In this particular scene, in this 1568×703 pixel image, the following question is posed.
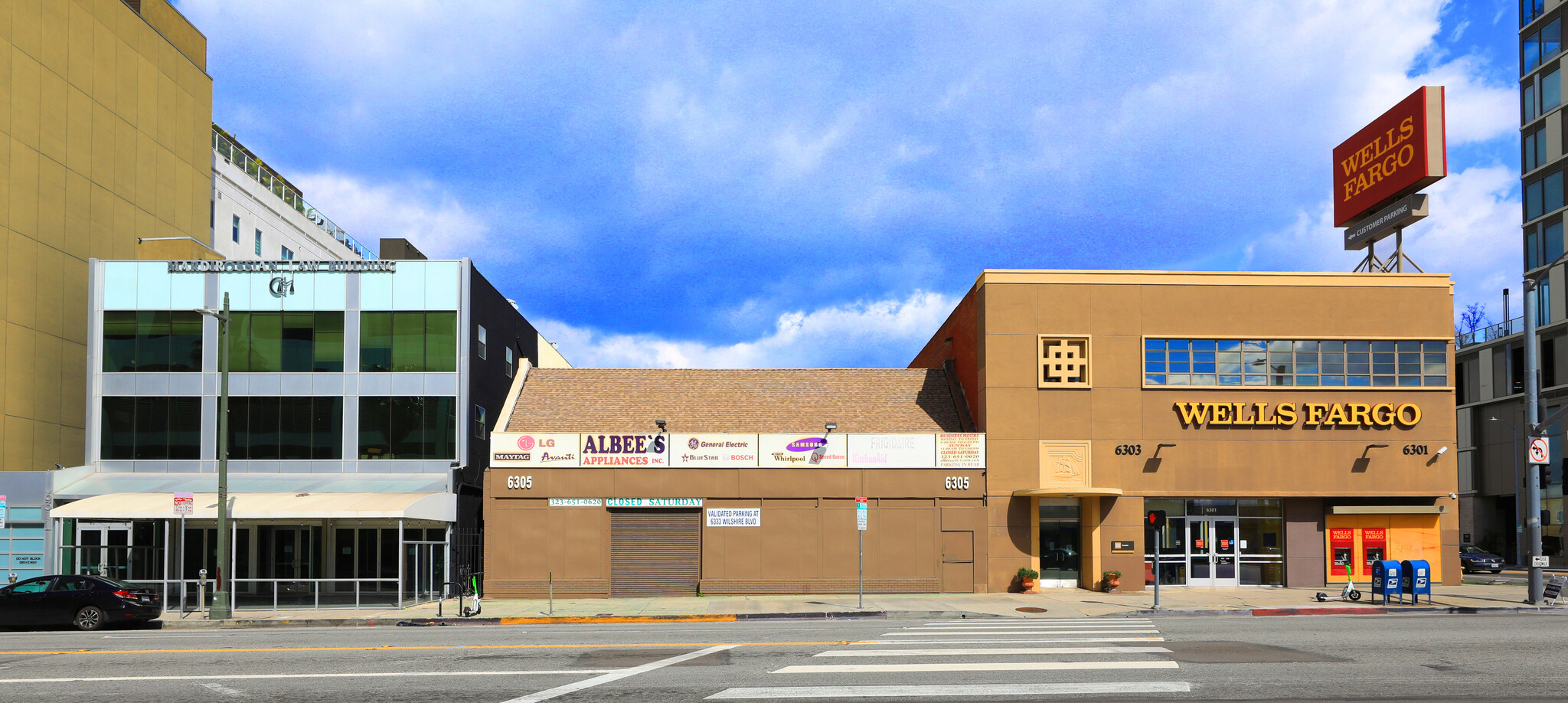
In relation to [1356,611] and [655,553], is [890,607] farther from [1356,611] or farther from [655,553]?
[1356,611]

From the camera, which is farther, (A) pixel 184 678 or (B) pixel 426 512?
(B) pixel 426 512

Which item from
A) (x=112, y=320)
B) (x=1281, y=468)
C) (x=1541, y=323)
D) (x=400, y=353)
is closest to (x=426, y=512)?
(x=400, y=353)

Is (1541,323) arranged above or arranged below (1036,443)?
above

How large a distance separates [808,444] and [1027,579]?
7.49 m

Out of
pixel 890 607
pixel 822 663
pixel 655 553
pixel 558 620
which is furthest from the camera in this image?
pixel 655 553

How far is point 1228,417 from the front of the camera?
3238 centimetres

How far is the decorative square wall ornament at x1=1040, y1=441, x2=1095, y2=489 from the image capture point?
3222cm

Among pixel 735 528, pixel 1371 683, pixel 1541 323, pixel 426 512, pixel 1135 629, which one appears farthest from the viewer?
pixel 1541 323

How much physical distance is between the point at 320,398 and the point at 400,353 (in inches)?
108

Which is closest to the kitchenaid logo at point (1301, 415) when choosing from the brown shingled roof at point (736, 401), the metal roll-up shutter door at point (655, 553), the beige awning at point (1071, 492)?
the beige awning at point (1071, 492)

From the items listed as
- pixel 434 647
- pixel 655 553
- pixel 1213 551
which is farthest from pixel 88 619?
pixel 1213 551

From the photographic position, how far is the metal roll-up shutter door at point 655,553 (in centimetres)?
3138

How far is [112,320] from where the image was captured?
3338cm

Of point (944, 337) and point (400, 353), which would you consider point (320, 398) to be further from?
point (944, 337)
